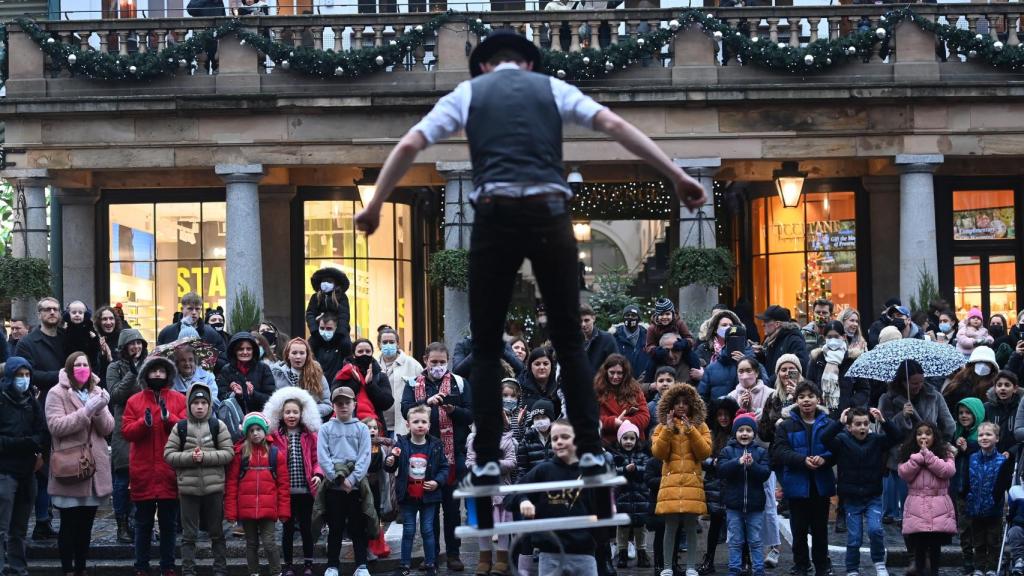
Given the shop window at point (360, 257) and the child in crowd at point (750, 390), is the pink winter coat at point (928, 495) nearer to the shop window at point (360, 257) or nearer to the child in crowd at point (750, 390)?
the child in crowd at point (750, 390)

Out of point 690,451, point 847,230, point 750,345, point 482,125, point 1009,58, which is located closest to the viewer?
point 482,125

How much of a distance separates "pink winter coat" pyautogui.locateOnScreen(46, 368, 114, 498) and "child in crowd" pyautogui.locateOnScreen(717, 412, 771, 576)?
518cm

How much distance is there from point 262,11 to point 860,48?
8.71 m

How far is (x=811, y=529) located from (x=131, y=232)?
54.4 ft

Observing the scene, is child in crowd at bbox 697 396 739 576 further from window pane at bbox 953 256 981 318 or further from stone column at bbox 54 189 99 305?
stone column at bbox 54 189 99 305

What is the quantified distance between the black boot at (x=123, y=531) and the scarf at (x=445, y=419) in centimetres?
296

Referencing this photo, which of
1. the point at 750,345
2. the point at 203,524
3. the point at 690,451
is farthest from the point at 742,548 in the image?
the point at 203,524

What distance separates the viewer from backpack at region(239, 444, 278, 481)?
44.9 feet

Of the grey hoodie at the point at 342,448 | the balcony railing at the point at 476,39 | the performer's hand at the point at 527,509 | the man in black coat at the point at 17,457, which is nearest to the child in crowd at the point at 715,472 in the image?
the grey hoodie at the point at 342,448

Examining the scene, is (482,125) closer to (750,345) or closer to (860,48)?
(750,345)

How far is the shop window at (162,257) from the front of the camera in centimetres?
2723

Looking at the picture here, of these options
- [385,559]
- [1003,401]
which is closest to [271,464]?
[385,559]

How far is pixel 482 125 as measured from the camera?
6922mm

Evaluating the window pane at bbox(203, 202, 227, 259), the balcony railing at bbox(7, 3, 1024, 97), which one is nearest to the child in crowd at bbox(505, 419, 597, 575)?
the balcony railing at bbox(7, 3, 1024, 97)
